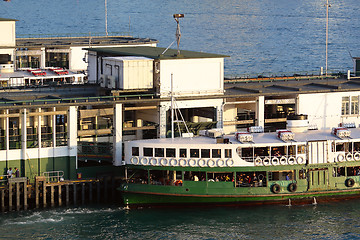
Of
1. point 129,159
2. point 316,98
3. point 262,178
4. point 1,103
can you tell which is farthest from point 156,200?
point 316,98

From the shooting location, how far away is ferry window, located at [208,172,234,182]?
65.2 meters

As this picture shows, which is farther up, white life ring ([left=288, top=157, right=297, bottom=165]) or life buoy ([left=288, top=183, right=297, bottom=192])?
white life ring ([left=288, top=157, right=297, bottom=165])

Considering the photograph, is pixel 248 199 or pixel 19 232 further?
pixel 248 199

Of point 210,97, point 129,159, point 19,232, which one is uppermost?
point 210,97

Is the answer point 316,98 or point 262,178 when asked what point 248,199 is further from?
point 316,98

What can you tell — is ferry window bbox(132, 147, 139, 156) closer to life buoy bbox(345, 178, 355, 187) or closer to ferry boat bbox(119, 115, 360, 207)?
ferry boat bbox(119, 115, 360, 207)

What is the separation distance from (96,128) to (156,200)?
27.1 feet

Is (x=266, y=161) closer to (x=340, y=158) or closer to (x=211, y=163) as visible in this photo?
(x=211, y=163)

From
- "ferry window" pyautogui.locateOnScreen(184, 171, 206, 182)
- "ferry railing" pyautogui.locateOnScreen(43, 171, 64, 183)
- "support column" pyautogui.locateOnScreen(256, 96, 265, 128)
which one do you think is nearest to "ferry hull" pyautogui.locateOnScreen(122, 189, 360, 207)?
"ferry window" pyautogui.locateOnScreen(184, 171, 206, 182)

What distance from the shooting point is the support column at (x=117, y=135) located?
68.1 meters

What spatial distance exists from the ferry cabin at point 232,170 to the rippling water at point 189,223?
105 cm

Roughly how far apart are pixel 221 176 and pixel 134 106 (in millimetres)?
10034

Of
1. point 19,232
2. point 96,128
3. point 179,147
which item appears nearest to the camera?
point 19,232

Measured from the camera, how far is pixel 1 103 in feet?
219
